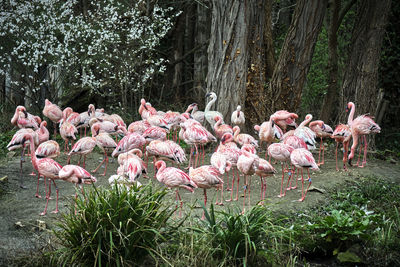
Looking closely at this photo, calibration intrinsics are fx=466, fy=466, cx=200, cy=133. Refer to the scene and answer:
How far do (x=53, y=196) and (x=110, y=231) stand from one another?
3.11 meters

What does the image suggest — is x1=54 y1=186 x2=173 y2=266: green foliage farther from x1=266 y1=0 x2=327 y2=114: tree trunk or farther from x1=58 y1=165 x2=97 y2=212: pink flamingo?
x1=266 y1=0 x2=327 y2=114: tree trunk

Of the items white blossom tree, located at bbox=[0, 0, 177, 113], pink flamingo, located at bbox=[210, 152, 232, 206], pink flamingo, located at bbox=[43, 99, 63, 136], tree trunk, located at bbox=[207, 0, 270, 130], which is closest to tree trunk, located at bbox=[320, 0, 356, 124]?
tree trunk, located at bbox=[207, 0, 270, 130]

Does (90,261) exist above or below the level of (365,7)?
below

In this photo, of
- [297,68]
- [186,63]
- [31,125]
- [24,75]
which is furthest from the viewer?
[186,63]

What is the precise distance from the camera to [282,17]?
16828 mm

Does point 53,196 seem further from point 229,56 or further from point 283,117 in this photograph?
point 229,56

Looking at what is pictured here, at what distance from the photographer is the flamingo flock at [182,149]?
6039 millimetres

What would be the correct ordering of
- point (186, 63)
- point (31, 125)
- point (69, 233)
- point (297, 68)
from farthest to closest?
point (186, 63), point (297, 68), point (31, 125), point (69, 233)

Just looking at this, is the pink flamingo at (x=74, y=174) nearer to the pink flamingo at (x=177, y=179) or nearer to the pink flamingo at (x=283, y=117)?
the pink flamingo at (x=177, y=179)

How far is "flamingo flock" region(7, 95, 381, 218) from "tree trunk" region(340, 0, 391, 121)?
1426mm

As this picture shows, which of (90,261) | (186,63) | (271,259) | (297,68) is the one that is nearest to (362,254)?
(271,259)

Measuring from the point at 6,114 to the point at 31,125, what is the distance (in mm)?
3649

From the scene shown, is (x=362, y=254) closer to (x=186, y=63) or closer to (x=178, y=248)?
(x=178, y=248)

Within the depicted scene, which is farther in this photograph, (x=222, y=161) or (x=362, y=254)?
(x=222, y=161)
